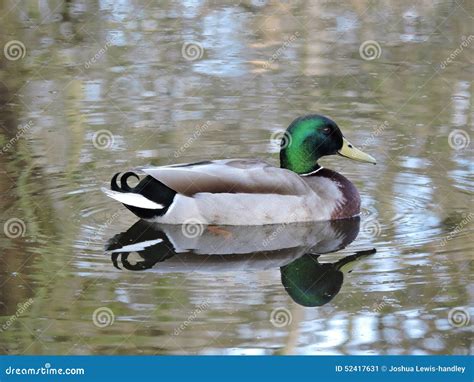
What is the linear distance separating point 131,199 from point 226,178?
80cm

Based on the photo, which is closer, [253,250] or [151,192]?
[253,250]

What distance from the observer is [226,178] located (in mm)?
10352

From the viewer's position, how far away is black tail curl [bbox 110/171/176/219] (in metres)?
10.3

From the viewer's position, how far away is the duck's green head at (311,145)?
10.8m

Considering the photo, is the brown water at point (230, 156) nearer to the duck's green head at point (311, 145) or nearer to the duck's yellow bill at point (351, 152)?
the duck's yellow bill at point (351, 152)

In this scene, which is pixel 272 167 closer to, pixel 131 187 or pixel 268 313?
pixel 131 187

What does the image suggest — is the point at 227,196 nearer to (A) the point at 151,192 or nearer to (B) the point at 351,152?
(A) the point at 151,192

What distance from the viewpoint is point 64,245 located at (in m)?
9.66

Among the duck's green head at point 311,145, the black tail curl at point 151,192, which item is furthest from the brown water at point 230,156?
the duck's green head at point 311,145

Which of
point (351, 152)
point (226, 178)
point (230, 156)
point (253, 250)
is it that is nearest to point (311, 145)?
point (351, 152)

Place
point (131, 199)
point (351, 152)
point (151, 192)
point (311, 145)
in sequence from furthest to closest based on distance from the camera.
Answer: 1. point (351, 152)
2. point (311, 145)
3. point (151, 192)
4. point (131, 199)

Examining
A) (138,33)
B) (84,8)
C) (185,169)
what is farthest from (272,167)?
(84,8)

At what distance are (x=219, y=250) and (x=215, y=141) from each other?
8.03 ft

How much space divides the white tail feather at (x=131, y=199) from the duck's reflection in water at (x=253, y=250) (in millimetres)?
198
